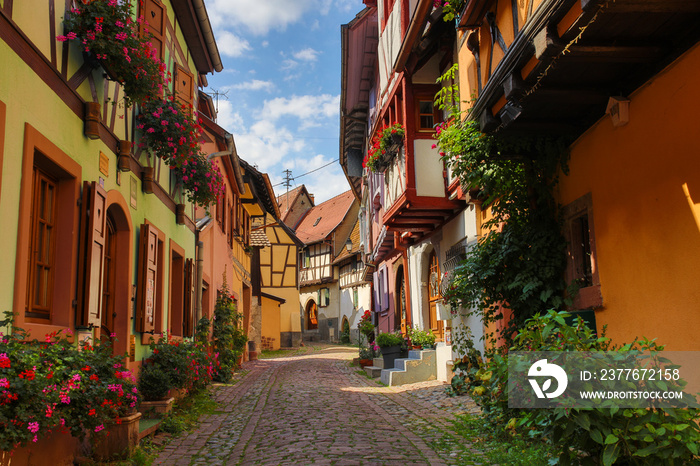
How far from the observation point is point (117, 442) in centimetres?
Answer: 553

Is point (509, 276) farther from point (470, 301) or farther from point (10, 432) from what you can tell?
point (10, 432)

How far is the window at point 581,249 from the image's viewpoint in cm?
615

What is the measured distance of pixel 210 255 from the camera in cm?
1368

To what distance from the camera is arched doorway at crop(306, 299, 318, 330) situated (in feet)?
139

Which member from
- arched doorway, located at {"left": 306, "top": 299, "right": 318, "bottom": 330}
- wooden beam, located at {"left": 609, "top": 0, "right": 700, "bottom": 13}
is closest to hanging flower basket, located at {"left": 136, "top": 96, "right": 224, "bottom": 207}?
wooden beam, located at {"left": 609, "top": 0, "right": 700, "bottom": 13}

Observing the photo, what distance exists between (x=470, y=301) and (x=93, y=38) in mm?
5168

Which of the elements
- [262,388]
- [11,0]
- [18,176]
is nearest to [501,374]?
[18,176]

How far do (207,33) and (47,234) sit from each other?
6639 mm

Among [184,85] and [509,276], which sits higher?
[184,85]

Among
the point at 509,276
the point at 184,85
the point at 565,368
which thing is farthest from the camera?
the point at 184,85

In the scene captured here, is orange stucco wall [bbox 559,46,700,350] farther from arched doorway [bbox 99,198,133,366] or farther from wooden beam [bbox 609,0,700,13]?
arched doorway [bbox 99,198,133,366]

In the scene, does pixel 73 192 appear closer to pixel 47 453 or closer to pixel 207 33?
pixel 47 453

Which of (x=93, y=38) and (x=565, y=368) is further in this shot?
(x=93, y=38)

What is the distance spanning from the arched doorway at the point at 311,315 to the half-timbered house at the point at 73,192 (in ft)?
110
